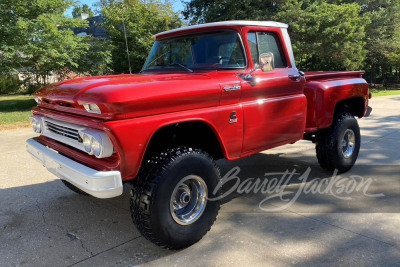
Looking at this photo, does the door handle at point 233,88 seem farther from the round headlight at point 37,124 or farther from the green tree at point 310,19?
the green tree at point 310,19

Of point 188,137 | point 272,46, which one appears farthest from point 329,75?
point 188,137

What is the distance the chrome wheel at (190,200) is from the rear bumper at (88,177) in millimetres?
606

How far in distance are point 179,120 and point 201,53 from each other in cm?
117

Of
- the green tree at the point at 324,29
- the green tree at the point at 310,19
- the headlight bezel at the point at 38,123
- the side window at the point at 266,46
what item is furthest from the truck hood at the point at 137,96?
the green tree at the point at 324,29

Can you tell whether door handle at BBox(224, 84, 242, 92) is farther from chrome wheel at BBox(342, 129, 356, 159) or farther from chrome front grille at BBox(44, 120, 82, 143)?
chrome wheel at BBox(342, 129, 356, 159)

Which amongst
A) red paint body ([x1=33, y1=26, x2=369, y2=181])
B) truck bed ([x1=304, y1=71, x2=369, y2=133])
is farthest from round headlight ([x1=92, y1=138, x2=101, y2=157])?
truck bed ([x1=304, y1=71, x2=369, y2=133])

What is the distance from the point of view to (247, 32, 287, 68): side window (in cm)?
359

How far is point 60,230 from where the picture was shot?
3.32 meters

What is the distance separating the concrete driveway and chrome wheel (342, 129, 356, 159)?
0.30m

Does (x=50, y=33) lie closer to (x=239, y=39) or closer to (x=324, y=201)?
(x=239, y=39)

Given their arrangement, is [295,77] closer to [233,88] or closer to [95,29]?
[233,88]

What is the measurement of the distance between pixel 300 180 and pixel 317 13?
15802 millimetres

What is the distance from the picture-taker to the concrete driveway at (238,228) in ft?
9.11

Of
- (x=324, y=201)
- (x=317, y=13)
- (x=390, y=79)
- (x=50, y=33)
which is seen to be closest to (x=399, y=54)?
(x=390, y=79)
